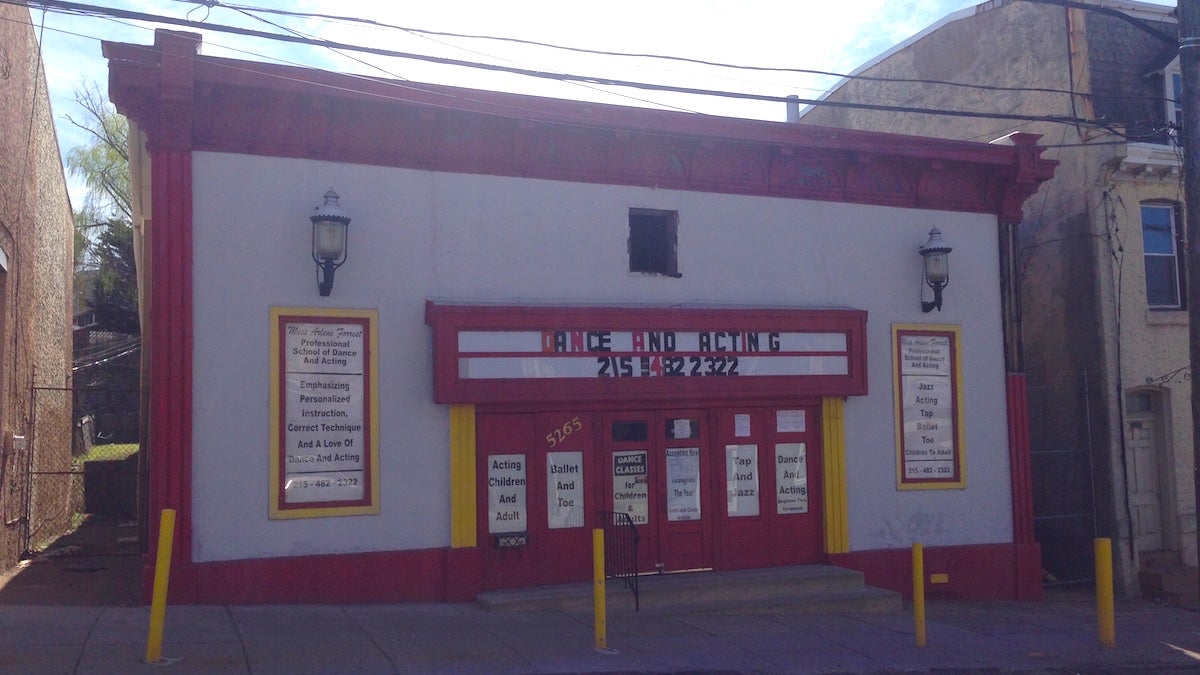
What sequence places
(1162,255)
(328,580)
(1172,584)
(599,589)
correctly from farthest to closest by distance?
(1162,255) < (1172,584) < (328,580) < (599,589)

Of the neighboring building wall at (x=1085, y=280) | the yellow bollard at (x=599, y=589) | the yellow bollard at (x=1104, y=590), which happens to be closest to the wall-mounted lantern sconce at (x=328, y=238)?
the yellow bollard at (x=599, y=589)

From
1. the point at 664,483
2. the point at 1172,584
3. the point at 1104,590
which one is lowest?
the point at 1172,584

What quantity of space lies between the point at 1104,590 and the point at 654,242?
20.3 ft

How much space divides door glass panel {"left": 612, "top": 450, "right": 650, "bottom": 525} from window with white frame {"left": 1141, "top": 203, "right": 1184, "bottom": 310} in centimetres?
890

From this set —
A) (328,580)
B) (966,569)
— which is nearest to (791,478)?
(966,569)

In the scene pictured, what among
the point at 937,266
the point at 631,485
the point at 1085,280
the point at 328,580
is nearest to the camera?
the point at 328,580

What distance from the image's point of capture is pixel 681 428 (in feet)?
42.3

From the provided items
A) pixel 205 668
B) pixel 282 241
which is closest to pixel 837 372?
pixel 282 241

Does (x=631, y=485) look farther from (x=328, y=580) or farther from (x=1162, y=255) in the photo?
(x=1162, y=255)

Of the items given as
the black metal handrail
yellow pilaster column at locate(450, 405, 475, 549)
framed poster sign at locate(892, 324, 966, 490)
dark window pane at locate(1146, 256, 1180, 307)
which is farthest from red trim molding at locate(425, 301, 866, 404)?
dark window pane at locate(1146, 256, 1180, 307)

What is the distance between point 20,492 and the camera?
1472 cm

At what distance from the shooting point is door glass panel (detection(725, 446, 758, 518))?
42.8 feet

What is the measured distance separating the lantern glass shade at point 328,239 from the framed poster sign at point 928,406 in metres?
7.17

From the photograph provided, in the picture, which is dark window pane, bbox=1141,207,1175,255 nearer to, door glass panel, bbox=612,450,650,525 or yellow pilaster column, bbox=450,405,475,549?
door glass panel, bbox=612,450,650,525
